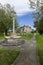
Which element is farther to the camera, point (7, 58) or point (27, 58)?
point (7, 58)

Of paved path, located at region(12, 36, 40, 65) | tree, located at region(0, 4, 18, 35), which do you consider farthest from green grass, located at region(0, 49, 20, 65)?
tree, located at region(0, 4, 18, 35)

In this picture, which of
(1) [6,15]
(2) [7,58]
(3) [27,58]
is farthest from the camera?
(1) [6,15]

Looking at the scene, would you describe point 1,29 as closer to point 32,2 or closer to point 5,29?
point 5,29

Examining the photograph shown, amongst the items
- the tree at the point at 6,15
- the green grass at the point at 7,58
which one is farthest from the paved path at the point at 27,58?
the tree at the point at 6,15

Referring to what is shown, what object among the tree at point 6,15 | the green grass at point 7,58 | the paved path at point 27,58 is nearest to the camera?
the paved path at point 27,58

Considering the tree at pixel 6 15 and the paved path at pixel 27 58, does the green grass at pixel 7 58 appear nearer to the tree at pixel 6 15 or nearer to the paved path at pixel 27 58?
the paved path at pixel 27 58

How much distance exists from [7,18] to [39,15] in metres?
49.5

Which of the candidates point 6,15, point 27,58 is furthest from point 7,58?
point 6,15

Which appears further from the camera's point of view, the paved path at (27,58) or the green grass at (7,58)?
the green grass at (7,58)

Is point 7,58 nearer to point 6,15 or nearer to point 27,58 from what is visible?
point 27,58

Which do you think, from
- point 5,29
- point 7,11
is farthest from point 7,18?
point 5,29

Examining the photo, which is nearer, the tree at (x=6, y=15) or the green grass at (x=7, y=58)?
the green grass at (x=7, y=58)

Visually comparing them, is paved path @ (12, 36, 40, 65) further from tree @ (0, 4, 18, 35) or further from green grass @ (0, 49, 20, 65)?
tree @ (0, 4, 18, 35)

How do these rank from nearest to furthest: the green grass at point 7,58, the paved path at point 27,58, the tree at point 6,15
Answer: the paved path at point 27,58
the green grass at point 7,58
the tree at point 6,15
